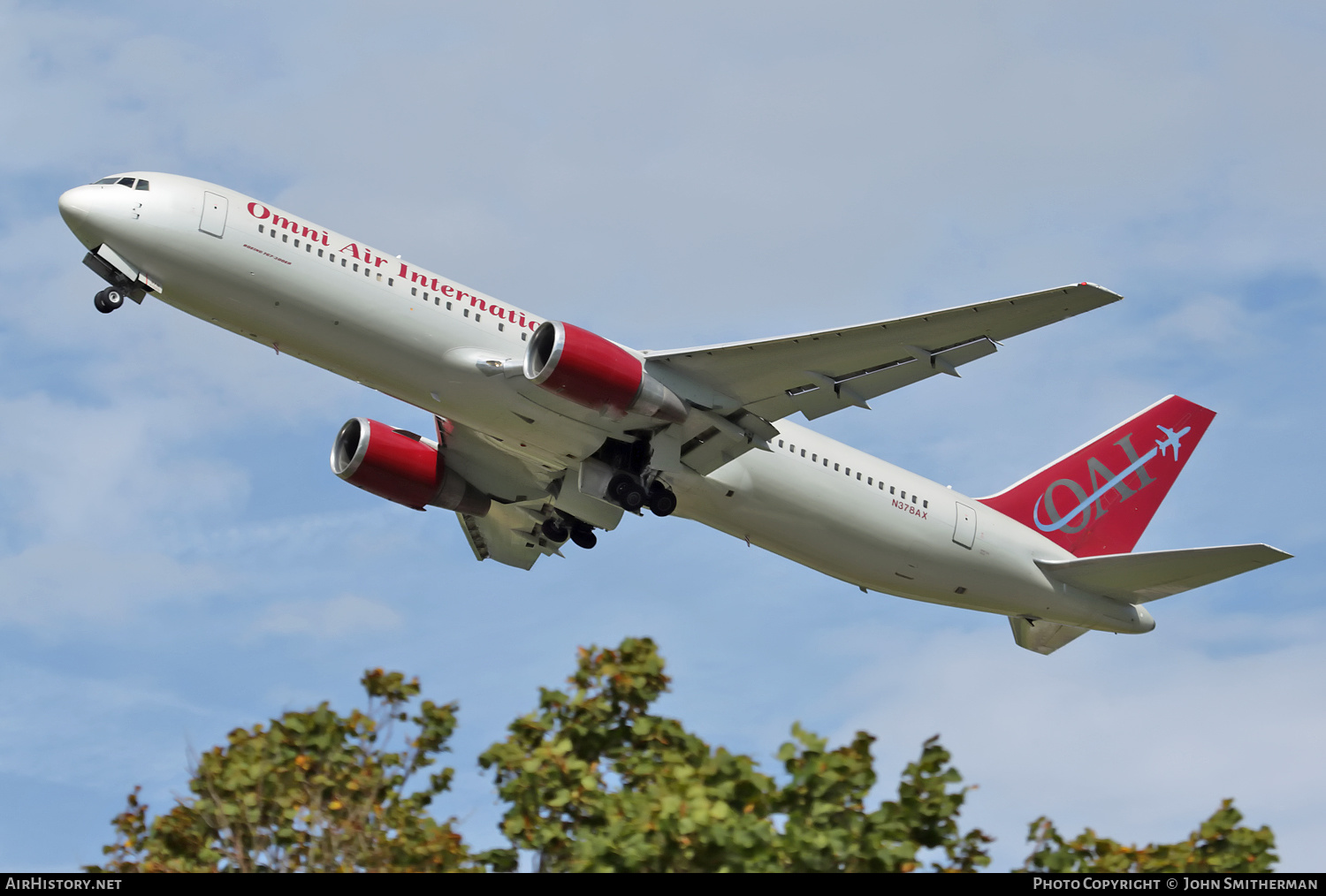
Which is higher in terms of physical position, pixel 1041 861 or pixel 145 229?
pixel 145 229

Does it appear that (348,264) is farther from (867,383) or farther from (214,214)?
(867,383)

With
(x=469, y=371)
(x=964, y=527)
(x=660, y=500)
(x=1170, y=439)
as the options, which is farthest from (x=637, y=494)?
(x=1170, y=439)

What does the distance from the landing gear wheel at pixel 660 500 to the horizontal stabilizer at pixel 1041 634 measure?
441 inches

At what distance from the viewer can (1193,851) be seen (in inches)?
607

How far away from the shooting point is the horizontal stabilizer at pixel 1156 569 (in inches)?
1208

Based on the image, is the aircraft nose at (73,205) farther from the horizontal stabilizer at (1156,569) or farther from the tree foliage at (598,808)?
the horizontal stabilizer at (1156,569)

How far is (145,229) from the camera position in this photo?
2708cm

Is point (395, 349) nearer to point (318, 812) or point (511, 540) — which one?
point (511, 540)

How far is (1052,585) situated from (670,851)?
75.1 feet

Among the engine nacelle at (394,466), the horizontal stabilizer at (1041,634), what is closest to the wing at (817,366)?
the engine nacelle at (394,466)

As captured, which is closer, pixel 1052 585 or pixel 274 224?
pixel 274 224

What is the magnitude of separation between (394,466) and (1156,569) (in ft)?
63.4

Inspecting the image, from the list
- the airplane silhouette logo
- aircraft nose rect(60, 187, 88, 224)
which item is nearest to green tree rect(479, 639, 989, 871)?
aircraft nose rect(60, 187, 88, 224)
